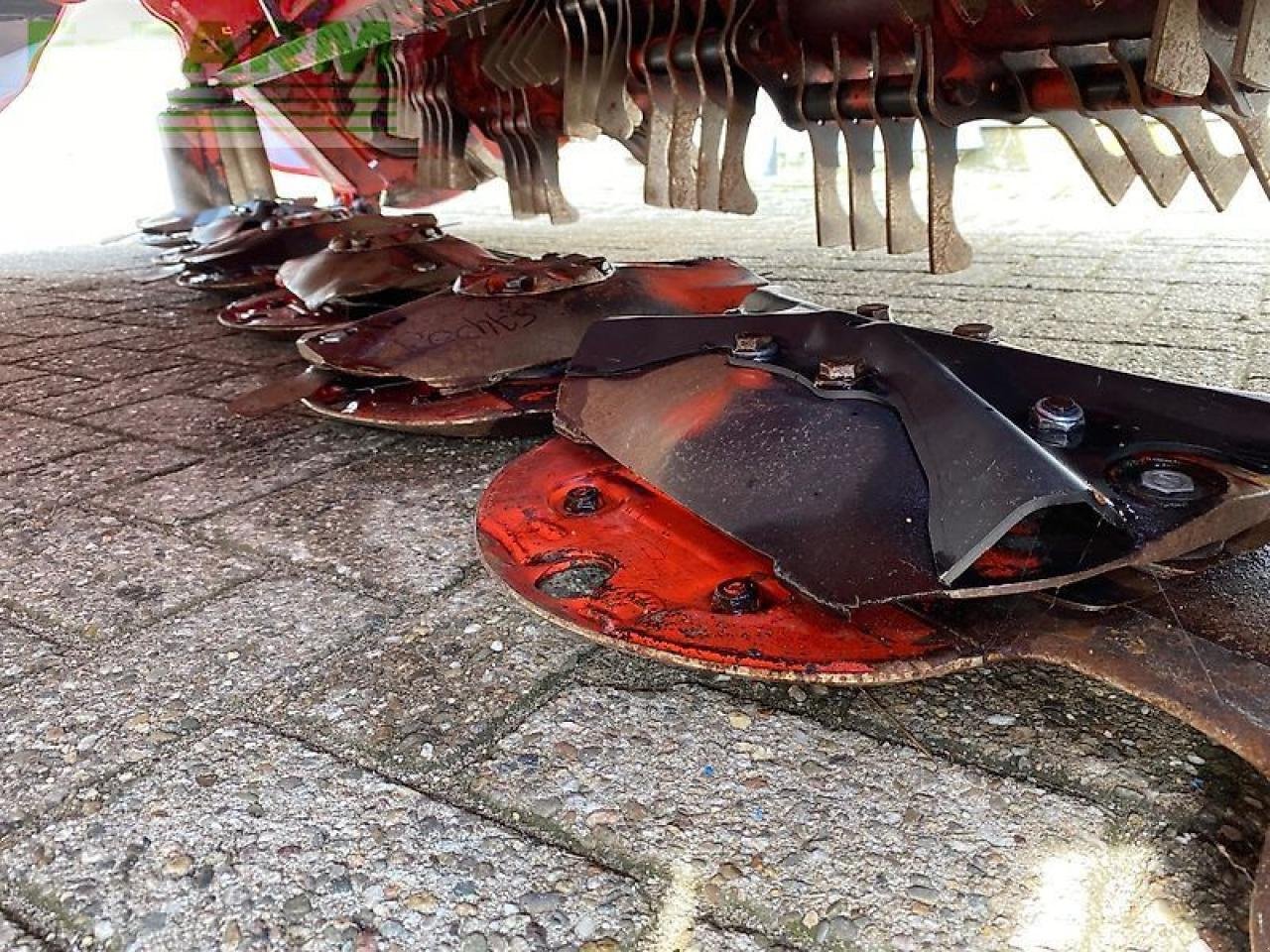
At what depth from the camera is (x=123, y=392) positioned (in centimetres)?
198

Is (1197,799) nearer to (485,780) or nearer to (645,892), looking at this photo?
(645,892)

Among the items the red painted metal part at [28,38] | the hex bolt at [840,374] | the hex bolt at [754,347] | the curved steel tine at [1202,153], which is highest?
the red painted metal part at [28,38]

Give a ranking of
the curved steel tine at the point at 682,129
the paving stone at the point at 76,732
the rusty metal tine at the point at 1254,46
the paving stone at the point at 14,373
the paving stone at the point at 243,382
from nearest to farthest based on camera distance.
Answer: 1. the paving stone at the point at 76,732
2. the rusty metal tine at the point at 1254,46
3. the curved steel tine at the point at 682,129
4. the paving stone at the point at 243,382
5. the paving stone at the point at 14,373

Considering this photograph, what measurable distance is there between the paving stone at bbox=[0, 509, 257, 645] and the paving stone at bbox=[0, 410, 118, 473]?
0.31m

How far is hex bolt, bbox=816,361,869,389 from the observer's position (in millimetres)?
1030

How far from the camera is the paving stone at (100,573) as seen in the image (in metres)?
1.06

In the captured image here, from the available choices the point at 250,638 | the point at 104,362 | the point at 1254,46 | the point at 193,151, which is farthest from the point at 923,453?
the point at 193,151

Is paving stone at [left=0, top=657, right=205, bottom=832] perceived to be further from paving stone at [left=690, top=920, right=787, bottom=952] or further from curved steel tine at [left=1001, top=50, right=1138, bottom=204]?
curved steel tine at [left=1001, top=50, right=1138, bottom=204]

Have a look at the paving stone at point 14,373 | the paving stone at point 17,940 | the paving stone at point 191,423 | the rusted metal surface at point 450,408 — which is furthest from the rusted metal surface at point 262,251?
the paving stone at point 17,940

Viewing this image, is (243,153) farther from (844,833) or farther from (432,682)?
(844,833)

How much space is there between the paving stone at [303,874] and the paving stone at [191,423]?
939mm

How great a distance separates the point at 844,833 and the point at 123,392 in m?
1.70

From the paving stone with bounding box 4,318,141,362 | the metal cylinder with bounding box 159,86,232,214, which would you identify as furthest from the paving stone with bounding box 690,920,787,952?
the metal cylinder with bounding box 159,86,232,214

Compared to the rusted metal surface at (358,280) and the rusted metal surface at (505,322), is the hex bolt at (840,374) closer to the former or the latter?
the rusted metal surface at (505,322)
